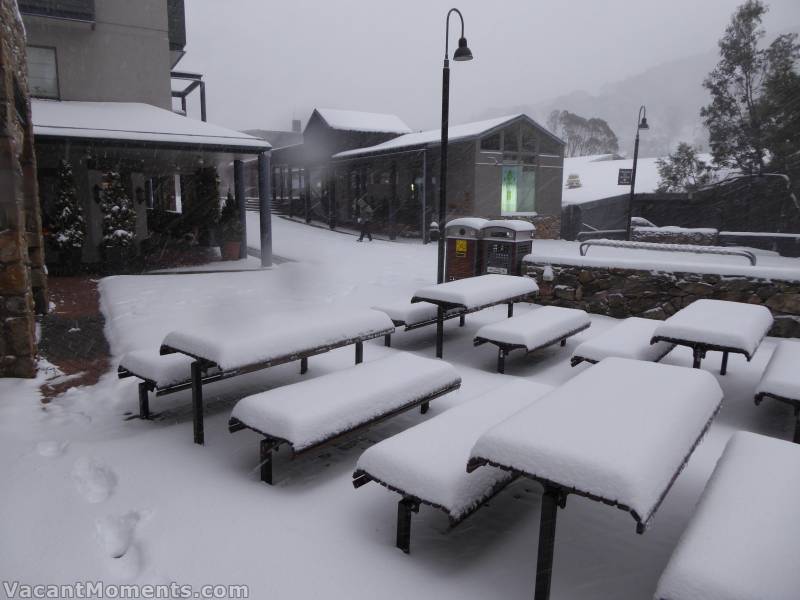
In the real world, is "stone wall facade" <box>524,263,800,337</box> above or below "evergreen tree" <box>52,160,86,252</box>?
below

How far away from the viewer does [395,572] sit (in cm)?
287

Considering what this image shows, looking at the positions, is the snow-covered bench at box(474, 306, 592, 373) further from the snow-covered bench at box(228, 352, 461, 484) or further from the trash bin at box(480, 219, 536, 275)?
the trash bin at box(480, 219, 536, 275)

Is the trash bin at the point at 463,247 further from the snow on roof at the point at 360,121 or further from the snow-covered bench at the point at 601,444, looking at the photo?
the snow on roof at the point at 360,121

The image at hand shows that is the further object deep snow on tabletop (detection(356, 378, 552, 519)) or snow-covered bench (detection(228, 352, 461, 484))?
snow-covered bench (detection(228, 352, 461, 484))

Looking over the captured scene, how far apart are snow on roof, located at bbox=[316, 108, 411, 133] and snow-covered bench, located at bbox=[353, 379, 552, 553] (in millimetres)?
26310

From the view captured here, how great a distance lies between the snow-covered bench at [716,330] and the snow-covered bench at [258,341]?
291cm

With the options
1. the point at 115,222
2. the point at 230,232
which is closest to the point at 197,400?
the point at 115,222

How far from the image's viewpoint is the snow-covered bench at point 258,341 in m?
4.01

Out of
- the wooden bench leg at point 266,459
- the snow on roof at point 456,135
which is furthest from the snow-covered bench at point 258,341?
the snow on roof at point 456,135

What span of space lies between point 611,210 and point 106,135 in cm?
2377

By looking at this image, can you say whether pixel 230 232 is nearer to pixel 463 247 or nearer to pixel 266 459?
pixel 463 247

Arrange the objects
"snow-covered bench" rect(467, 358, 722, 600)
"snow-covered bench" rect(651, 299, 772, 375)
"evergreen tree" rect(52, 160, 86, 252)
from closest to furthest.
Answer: "snow-covered bench" rect(467, 358, 722, 600), "snow-covered bench" rect(651, 299, 772, 375), "evergreen tree" rect(52, 160, 86, 252)

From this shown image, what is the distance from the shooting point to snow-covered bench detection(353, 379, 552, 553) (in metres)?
2.80

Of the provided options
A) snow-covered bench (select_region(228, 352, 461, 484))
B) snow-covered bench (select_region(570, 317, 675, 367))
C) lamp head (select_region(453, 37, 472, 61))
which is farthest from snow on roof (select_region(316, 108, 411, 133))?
snow-covered bench (select_region(228, 352, 461, 484))
